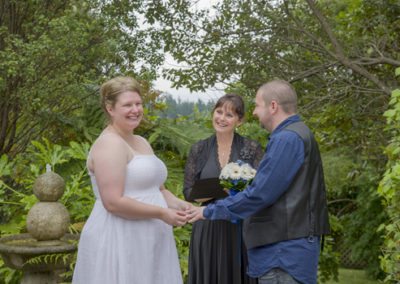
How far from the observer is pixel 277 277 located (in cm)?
360

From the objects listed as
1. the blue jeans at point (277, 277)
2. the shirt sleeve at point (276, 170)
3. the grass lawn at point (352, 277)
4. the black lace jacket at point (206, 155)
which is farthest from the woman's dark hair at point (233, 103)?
the grass lawn at point (352, 277)

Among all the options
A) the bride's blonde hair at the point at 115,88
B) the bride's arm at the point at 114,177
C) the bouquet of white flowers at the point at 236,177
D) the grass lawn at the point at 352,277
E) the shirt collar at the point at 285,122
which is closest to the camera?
the shirt collar at the point at 285,122

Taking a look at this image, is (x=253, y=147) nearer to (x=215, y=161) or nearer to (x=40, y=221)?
(x=215, y=161)

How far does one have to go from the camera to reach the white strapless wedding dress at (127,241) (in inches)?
157

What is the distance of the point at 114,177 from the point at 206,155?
1590 mm

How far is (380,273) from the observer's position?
12102mm

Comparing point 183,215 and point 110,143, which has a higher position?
point 110,143

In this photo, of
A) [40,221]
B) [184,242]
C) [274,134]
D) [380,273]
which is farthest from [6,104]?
[380,273]

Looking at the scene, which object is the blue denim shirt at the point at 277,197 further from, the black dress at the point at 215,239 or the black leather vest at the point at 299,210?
the black dress at the point at 215,239

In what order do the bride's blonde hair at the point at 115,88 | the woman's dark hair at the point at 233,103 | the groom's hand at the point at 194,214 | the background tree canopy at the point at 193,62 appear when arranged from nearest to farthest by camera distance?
the bride's blonde hair at the point at 115,88, the groom's hand at the point at 194,214, the woman's dark hair at the point at 233,103, the background tree canopy at the point at 193,62

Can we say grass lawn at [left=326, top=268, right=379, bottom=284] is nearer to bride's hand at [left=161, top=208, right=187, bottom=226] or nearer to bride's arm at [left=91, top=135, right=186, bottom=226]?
bride's hand at [left=161, top=208, right=187, bottom=226]

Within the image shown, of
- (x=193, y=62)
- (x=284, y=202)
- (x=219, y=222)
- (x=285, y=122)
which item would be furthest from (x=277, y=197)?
(x=193, y=62)

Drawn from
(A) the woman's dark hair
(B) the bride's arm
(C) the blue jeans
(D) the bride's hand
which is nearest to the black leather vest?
(C) the blue jeans

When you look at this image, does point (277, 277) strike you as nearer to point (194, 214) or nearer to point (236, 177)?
point (194, 214)
